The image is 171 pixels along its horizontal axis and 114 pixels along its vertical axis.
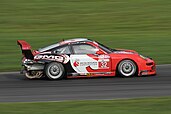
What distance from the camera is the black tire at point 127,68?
1542 centimetres

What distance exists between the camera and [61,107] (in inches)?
436

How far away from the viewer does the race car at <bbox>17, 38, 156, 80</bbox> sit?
50.5ft

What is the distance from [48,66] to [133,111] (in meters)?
5.53

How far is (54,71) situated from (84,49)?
3.73ft

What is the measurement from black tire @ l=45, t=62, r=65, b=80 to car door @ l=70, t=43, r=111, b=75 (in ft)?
1.23

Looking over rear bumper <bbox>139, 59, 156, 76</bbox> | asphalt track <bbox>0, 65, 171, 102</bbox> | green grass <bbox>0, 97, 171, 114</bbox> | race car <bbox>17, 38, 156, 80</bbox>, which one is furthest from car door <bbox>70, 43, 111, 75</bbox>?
green grass <bbox>0, 97, 171, 114</bbox>

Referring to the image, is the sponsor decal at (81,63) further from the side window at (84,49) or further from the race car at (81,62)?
the side window at (84,49)

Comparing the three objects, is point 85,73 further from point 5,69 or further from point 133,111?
point 133,111

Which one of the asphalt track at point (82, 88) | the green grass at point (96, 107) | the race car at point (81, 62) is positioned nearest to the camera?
the green grass at point (96, 107)
